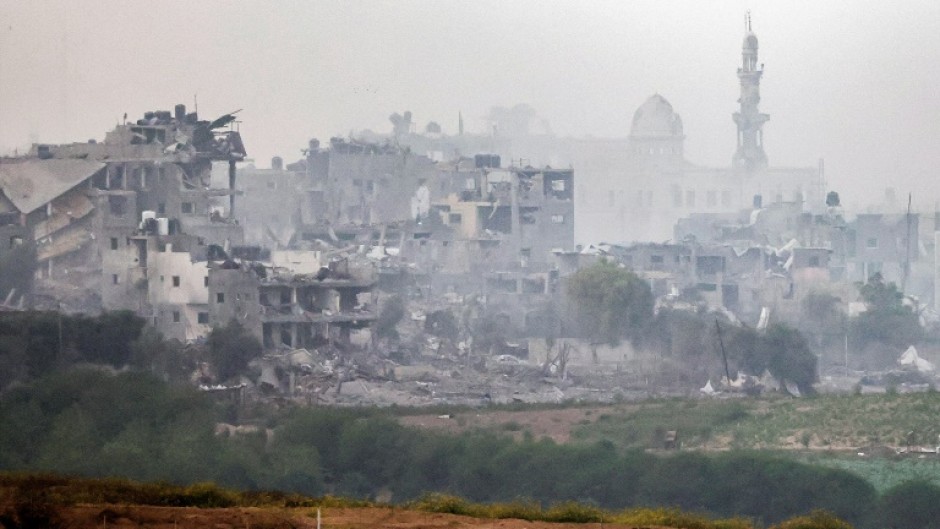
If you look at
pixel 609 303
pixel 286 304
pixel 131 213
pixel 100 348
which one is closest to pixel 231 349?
pixel 286 304

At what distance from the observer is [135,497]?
15148 millimetres

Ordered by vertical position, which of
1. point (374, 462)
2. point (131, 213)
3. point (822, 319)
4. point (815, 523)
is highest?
point (131, 213)

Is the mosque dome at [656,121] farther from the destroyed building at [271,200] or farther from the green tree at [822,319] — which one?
the green tree at [822,319]

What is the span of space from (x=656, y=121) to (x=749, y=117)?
196cm

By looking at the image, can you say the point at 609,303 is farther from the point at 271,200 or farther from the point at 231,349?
the point at 271,200

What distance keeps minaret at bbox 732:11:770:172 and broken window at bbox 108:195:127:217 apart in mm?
14390

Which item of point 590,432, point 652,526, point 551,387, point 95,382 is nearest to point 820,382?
point 551,387

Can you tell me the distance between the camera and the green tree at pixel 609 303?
3641 centimetres

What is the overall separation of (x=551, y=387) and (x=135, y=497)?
58.0ft

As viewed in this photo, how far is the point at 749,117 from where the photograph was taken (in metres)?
50.8

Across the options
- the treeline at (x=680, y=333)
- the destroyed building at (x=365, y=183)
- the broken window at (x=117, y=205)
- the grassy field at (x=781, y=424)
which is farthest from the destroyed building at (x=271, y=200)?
the grassy field at (x=781, y=424)

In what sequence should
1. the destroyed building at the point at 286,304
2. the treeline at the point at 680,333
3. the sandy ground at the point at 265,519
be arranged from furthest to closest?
the treeline at the point at 680,333 → the destroyed building at the point at 286,304 → the sandy ground at the point at 265,519

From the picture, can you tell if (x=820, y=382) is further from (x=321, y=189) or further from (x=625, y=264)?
(x=321, y=189)

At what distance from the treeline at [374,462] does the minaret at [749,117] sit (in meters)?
24.5
